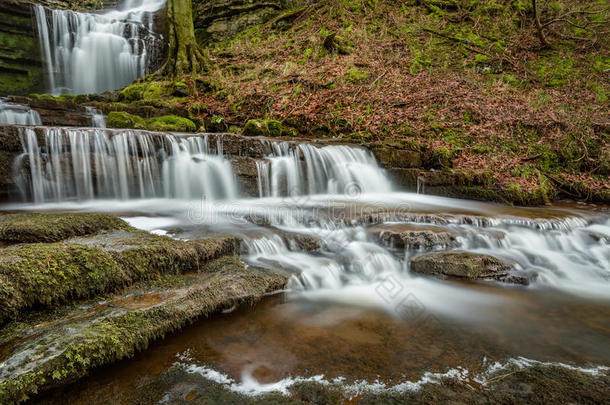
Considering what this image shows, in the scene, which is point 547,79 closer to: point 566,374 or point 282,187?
point 282,187

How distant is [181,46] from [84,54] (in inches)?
243

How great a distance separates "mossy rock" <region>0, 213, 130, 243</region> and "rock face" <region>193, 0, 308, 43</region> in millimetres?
16899

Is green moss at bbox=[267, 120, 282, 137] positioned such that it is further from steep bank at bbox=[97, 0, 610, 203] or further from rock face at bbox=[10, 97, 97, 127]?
rock face at bbox=[10, 97, 97, 127]

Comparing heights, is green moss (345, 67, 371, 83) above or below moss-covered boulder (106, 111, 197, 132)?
above

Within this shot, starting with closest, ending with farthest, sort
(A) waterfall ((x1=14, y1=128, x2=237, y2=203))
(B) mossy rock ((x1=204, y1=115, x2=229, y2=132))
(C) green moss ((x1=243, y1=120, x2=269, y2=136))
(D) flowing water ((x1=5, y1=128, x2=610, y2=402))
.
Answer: (D) flowing water ((x1=5, y1=128, x2=610, y2=402)), (A) waterfall ((x1=14, y1=128, x2=237, y2=203)), (C) green moss ((x1=243, y1=120, x2=269, y2=136)), (B) mossy rock ((x1=204, y1=115, x2=229, y2=132))

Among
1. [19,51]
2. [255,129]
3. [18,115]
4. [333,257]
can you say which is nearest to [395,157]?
[255,129]

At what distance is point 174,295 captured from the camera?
8.95 ft

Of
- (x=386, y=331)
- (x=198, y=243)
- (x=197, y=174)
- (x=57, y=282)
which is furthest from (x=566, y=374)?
(x=197, y=174)

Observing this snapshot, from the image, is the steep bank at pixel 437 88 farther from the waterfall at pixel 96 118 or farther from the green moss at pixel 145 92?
the waterfall at pixel 96 118

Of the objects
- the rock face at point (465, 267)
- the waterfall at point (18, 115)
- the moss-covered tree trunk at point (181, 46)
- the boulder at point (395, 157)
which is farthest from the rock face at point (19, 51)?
the rock face at point (465, 267)

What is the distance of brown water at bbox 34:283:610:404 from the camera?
2082mm

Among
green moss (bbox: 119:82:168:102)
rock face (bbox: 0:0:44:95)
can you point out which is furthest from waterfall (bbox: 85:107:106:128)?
rock face (bbox: 0:0:44:95)

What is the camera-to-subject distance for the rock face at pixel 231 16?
1769 centimetres

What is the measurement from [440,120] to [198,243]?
29.6ft
